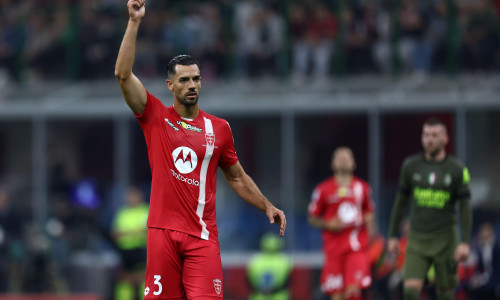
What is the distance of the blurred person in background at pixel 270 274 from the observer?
14.8 m

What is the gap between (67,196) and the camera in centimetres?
1677

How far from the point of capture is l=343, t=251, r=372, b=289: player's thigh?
38.1 ft

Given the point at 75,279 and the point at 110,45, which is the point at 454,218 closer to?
the point at 75,279

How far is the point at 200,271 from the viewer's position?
21.6 ft

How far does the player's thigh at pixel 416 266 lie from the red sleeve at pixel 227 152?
2.92 metres

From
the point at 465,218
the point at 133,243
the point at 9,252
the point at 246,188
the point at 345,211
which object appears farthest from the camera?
the point at 9,252

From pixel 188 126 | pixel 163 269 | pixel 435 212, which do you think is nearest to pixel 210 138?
pixel 188 126

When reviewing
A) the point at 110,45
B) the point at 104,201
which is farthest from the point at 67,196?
the point at 110,45

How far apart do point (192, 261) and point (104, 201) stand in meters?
10.3

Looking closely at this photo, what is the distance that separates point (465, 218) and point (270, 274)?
6.25 m

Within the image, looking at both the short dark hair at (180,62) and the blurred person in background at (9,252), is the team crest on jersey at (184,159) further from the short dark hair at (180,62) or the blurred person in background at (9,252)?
the blurred person in background at (9,252)

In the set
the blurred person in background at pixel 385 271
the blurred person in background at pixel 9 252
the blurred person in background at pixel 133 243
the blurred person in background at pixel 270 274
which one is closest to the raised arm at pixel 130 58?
the blurred person in background at pixel 385 271

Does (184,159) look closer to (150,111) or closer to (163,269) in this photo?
(150,111)

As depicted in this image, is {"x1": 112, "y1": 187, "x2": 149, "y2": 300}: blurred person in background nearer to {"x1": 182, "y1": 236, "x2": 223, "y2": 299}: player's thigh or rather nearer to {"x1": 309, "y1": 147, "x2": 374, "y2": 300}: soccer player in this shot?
{"x1": 309, "y1": 147, "x2": 374, "y2": 300}: soccer player
